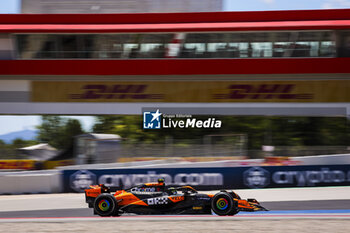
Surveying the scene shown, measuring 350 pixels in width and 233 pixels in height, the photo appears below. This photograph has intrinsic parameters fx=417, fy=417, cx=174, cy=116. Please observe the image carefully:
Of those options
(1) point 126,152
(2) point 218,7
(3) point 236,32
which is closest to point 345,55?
(3) point 236,32

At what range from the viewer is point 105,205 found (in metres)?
11.1

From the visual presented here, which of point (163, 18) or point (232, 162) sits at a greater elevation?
point (163, 18)

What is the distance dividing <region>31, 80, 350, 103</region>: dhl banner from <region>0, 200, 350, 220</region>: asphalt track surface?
11026mm

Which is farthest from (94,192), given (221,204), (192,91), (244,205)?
(192,91)

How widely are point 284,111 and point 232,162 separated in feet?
21.8

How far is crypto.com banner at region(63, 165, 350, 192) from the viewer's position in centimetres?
1705

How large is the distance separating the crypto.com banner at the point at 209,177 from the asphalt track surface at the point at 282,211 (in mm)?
3306

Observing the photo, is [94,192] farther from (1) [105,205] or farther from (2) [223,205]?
(2) [223,205]

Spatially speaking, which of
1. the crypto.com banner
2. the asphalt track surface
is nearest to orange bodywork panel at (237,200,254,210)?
the asphalt track surface

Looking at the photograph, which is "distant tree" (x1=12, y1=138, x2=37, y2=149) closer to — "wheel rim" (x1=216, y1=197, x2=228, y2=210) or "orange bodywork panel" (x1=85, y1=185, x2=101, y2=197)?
"orange bodywork panel" (x1=85, y1=185, x2=101, y2=197)

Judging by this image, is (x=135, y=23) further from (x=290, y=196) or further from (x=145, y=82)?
(x=290, y=196)

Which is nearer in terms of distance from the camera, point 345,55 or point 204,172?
point 204,172

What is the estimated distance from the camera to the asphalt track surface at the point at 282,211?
39.1ft

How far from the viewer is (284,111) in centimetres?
2400
